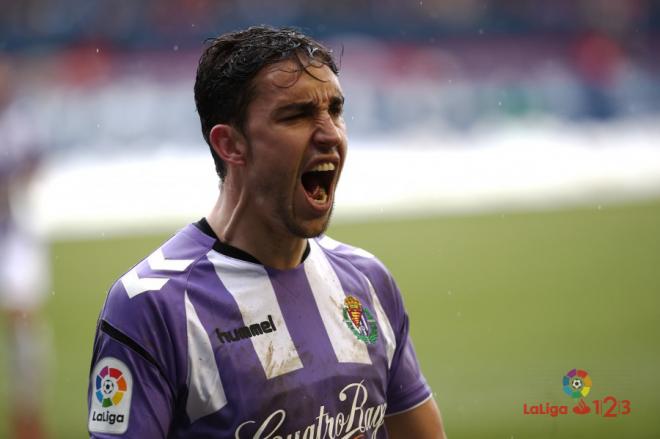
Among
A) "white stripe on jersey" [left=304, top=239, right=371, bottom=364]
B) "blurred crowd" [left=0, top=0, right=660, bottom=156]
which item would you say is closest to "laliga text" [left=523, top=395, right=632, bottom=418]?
"white stripe on jersey" [left=304, top=239, right=371, bottom=364]

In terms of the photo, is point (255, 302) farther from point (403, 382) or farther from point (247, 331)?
point (403, 382)

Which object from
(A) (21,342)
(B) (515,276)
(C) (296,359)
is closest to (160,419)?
(C) (296,359)

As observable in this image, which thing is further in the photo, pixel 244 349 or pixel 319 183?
pixel 319 183

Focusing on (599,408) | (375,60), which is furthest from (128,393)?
(375,60)

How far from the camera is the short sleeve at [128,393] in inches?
79.1

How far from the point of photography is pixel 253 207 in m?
2.27

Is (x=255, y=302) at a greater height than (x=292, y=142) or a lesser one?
lesser

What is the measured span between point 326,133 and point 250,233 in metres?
0.30

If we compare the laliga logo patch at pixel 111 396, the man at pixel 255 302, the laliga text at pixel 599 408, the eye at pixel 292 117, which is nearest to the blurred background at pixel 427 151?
the laliga text at pixel 599 408

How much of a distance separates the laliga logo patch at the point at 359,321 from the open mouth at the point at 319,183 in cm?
27

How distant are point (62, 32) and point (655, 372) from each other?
11.4 metres

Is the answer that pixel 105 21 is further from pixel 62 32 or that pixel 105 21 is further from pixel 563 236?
pixel 563 236

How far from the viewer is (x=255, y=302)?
2.24 meters

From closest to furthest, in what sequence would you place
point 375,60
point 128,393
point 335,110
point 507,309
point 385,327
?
point 128,393 < point 335,110 < point 385,327 < point 507,309 < point 375,60
